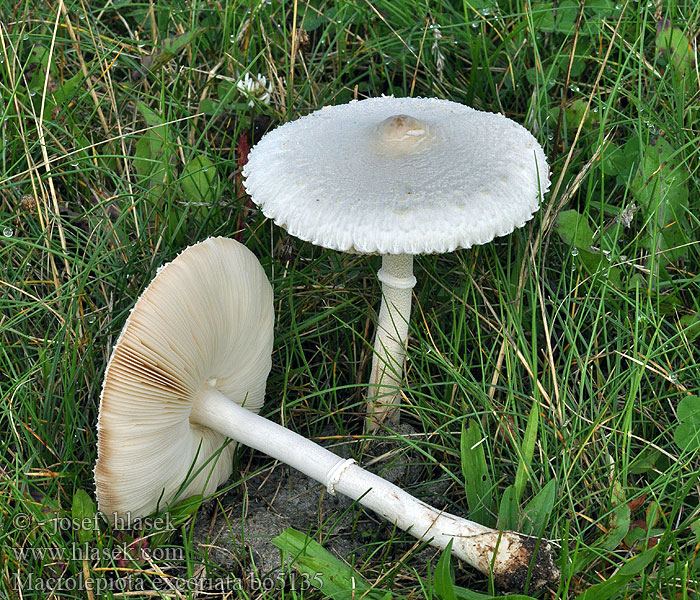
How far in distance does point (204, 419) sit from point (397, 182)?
4.16 feet

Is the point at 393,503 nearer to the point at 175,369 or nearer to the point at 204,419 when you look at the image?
the point at 204,419

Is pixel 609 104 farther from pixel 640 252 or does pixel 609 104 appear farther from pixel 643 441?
pixel 643 441

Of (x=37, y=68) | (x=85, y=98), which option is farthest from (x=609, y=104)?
(x=37, y=68)

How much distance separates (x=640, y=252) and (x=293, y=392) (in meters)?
1.83

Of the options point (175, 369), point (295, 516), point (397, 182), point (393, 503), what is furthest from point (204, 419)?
point (397, 182)

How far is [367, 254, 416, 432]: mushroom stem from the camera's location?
313 centimetres

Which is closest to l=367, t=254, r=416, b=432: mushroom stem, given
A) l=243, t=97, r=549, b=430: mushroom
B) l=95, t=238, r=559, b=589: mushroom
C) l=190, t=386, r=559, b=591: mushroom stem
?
l=243, t=97, r=549, b=430: mushroom

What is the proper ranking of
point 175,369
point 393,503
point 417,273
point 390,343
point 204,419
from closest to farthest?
1. point 175,369
2. point 393,503
3. point 204,419
4. point 390,343
5. point 417,273

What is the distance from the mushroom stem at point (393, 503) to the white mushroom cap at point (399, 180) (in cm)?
87

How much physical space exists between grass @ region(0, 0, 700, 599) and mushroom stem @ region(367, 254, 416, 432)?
4.5 inches

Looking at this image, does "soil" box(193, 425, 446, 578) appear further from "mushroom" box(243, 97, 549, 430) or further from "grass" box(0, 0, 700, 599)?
"mushroom" box(243, 97, 549, 430)

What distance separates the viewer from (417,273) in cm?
371

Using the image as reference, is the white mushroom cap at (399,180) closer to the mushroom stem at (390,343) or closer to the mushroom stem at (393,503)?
the mushroom stem at (390,343)

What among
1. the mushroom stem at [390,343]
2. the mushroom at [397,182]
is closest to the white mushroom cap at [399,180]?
the mushroom at [397,182]
